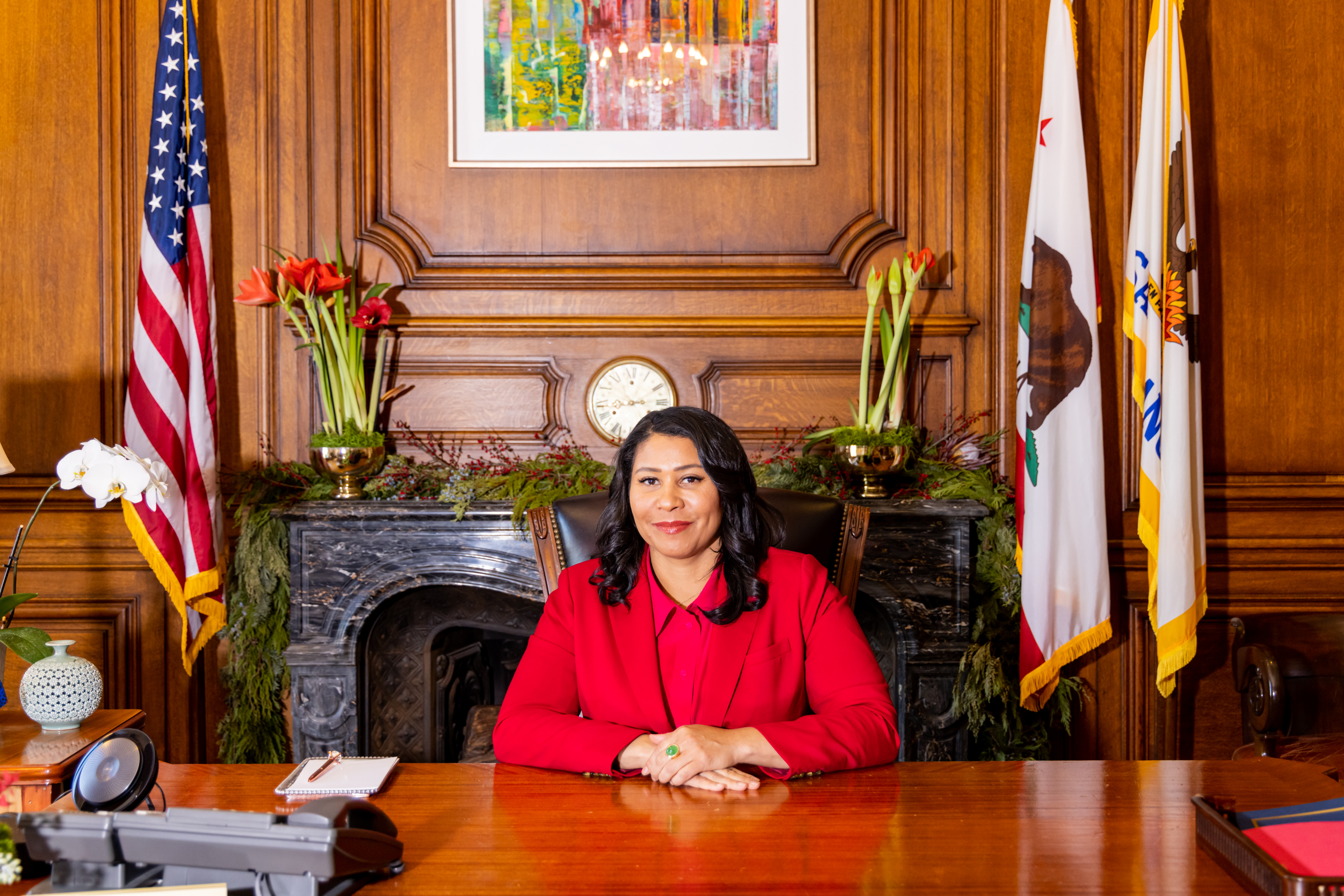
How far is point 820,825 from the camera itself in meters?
1.30

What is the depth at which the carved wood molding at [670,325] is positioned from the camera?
3.29m

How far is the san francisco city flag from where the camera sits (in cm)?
296

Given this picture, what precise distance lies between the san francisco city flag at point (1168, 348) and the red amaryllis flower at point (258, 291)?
2.70 m

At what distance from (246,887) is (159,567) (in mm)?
2221

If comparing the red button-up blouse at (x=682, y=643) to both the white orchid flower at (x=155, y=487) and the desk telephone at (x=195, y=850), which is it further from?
the white orchid flower at (x=155, y=487)

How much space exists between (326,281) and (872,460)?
178 centimetres

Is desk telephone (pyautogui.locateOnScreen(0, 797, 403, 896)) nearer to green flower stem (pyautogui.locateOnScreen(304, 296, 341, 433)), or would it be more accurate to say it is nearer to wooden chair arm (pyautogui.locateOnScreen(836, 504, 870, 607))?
wooden chair arm (pyautogui.locateOnScreen(836, 504, 870, 607))

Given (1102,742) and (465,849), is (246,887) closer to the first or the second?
(465,849)

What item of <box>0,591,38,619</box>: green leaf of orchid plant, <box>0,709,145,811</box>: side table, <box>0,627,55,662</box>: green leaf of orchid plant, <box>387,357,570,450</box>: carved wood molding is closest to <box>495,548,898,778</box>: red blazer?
<box>0,709,145,811</box>: side table

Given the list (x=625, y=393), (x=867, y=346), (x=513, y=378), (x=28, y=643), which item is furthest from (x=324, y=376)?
(x=867, y=346)

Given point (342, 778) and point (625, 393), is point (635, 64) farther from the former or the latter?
point (342, 778)

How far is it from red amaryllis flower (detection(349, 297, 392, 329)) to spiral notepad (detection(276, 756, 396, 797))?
1841 mm

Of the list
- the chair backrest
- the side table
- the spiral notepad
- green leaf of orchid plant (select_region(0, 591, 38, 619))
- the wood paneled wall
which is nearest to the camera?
the spiral notepad

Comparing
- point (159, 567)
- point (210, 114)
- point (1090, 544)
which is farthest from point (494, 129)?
point (1090, 544)
